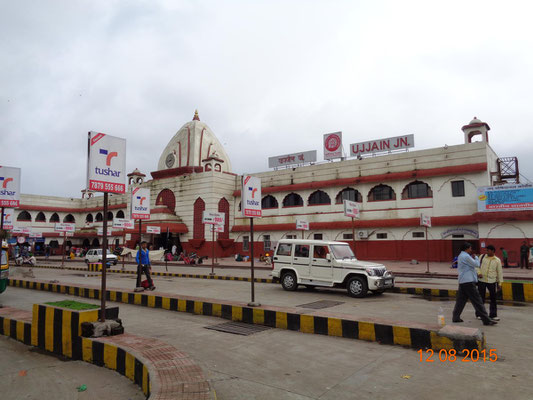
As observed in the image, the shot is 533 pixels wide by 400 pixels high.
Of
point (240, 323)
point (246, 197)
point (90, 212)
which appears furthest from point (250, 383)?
point (90, 212)

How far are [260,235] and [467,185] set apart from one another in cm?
1697

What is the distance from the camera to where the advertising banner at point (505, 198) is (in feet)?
72.4

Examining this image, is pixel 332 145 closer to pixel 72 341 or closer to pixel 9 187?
pixel 9 187

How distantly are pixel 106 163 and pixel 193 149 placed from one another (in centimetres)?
3347

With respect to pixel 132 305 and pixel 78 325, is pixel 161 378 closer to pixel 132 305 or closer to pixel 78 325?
pixel 78 325

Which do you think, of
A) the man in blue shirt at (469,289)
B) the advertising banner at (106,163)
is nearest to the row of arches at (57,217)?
the advertising banner at (106,163)

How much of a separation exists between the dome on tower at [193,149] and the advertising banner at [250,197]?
93.6 feet

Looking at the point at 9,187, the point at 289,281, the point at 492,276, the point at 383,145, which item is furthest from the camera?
the point at 383,145

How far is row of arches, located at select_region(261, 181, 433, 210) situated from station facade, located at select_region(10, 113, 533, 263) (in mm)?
74

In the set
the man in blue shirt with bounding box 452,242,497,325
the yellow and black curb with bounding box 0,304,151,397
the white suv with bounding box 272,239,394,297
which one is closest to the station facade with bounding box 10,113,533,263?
the white suv with bounding box 272,239,394,297

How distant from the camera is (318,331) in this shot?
7.25 meters

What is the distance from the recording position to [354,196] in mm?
29922

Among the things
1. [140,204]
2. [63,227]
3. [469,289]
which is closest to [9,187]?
[140,204]

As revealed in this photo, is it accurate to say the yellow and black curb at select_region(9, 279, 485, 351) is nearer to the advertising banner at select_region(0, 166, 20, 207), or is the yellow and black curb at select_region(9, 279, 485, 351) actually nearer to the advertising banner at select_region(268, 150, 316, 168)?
the advertising banner at select_region(0, 166, 20, 207)
